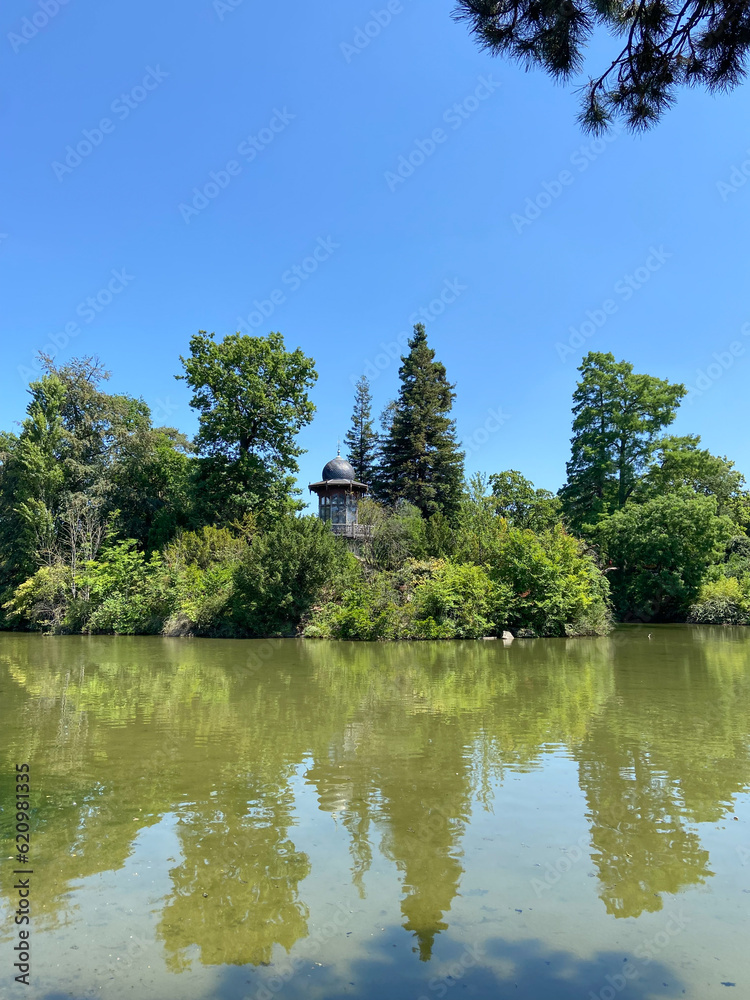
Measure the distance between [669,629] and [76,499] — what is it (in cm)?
2903

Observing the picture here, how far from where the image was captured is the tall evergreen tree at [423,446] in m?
40.9

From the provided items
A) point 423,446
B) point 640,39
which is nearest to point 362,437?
point 423,446

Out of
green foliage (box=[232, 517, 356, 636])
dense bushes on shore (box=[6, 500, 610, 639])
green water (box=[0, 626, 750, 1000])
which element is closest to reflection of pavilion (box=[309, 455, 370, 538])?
dense bushes on shore (box=[6, 500, 610, 639])

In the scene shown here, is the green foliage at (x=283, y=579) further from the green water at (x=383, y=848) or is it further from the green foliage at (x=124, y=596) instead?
the green water at (x=383, y=848)

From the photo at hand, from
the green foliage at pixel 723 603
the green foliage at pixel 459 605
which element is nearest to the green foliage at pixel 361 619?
the green foliage at pixel 459 605

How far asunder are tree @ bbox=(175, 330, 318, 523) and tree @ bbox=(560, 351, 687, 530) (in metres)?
17.2

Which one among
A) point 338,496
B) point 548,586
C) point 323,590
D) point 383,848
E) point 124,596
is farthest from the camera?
point 338,496

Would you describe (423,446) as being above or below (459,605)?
above

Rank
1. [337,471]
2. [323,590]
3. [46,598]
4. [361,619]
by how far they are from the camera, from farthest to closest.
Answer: [337,471] < [46,598] < [323,590] < [361,619]

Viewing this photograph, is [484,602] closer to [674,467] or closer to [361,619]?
[361,619]

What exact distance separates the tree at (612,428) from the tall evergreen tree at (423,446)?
7393 millimetres

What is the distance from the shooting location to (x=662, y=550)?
109 ft

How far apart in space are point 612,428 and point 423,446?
37.0 feet

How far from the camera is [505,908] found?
165 inches
